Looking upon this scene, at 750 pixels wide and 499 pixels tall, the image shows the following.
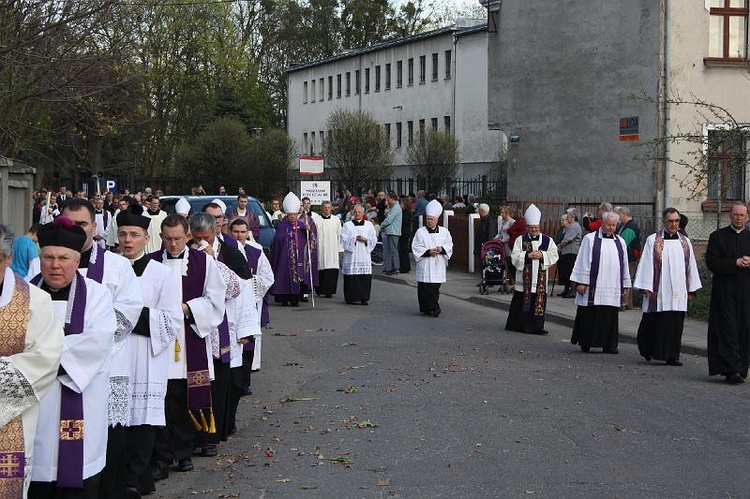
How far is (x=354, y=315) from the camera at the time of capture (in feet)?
67.5

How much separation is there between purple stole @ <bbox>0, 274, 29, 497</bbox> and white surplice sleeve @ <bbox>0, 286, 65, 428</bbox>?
3 centimetres

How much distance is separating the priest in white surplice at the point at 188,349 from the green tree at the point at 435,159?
Answer: 1631 inches

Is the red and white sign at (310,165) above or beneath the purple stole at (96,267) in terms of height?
above

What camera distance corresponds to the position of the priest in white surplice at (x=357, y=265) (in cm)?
2273


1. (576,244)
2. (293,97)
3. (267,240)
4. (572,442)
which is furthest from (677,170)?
(293,97)

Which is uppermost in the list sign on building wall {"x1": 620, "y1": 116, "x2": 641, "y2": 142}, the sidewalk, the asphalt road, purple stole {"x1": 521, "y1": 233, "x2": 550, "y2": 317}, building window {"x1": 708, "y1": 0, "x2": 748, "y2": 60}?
building window {"x1": 708, "y1": 0, "x2": 748, "y2": 60}

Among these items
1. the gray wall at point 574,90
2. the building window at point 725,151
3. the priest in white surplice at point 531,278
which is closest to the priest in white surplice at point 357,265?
the priest in white surplice at point 531,278

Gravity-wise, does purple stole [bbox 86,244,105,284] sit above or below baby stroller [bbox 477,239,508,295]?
above

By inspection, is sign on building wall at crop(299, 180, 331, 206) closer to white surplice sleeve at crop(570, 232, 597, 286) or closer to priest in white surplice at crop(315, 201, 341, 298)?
priest in white surplice at crop(315, 201, 341, 298)

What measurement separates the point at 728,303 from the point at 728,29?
1765 cm

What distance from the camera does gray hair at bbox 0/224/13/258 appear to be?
17.8 ft

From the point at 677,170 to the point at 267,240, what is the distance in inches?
424

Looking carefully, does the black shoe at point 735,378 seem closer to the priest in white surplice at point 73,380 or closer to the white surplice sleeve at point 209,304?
the white surplice sleeve at point 209,304

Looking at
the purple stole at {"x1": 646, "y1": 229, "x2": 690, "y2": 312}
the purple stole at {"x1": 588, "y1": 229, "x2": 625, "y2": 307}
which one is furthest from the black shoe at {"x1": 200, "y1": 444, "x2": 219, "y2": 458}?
the purple stole at {"x1": 588, "y1": 229, "x2": 625, "y2": 307}
